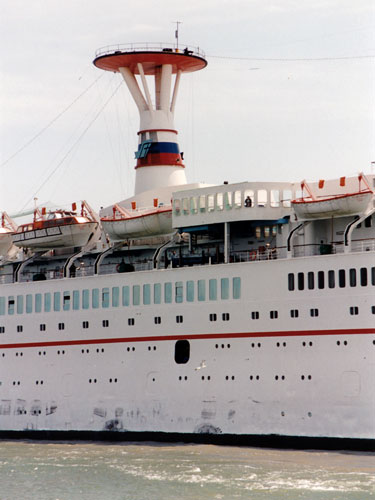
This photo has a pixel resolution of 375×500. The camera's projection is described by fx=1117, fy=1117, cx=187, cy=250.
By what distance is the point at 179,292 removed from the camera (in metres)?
44.8

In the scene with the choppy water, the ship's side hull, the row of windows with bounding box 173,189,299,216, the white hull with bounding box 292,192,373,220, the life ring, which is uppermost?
the row of windows with bounding box 173,189,299,216

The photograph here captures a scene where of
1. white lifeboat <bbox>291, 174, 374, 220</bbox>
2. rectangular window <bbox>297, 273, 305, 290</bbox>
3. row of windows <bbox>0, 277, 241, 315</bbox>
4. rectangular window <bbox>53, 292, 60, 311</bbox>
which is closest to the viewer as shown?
white lifeboat <bbox>291, 174, 374, 220</bbox>

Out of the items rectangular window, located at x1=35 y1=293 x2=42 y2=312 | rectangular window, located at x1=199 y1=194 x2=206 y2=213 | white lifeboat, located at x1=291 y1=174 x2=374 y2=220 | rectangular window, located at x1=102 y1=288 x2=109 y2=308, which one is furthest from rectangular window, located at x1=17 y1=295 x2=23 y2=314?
white lifeboat, located at x1=291 y1=174 x2=374 y2=220

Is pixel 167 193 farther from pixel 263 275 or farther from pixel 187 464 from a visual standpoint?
pixel 187 464

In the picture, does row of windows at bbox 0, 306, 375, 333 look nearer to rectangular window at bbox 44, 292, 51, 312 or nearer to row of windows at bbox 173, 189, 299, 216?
rectangular window at bbox 44, 292, 51, 312

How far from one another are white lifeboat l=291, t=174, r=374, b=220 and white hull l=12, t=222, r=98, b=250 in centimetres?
1197

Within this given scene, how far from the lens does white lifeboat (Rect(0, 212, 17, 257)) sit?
55.4 meters

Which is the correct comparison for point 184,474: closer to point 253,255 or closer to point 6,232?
point 253,255

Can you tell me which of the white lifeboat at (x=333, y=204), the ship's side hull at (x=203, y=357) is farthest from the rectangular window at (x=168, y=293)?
the white lifeboat at (x=333, y=204)

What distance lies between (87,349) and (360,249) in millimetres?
12627

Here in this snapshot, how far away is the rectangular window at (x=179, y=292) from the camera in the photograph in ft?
147

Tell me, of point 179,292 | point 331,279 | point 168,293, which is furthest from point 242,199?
point 331,279

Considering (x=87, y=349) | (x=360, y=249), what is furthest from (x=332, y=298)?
(x=87, y=349)

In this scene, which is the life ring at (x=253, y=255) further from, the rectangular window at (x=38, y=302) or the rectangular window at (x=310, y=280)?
the rectangular window at (x=38, y=302)
